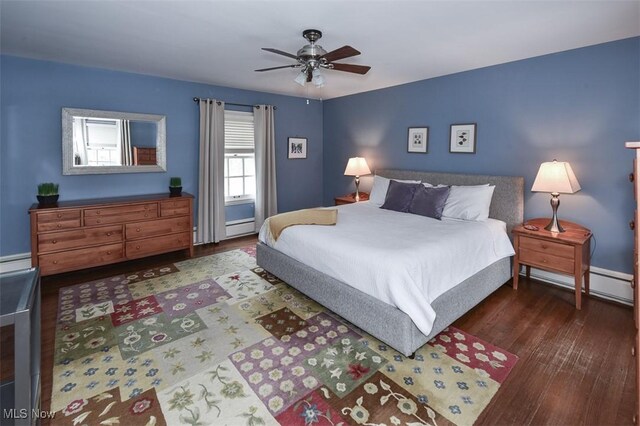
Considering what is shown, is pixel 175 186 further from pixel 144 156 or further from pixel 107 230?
pixel 107 230

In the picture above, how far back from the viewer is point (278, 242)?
342cm

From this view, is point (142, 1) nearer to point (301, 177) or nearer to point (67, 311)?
point (67, 311)

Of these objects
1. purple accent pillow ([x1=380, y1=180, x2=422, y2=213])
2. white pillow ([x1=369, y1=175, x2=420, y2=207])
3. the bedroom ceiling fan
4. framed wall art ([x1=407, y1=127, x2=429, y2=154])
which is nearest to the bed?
purple accent pillow ([x1=380, y1=180, x2=422, y2=213])

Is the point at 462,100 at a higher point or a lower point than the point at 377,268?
higher

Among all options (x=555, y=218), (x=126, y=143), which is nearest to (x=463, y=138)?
(x=555, y=218)

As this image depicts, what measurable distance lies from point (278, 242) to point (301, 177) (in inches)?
117

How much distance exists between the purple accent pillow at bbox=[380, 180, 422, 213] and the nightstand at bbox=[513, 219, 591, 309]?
1189mm

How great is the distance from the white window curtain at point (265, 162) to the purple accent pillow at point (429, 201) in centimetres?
259

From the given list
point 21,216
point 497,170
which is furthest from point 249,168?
point 497,170

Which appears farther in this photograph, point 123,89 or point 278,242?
point 123,89

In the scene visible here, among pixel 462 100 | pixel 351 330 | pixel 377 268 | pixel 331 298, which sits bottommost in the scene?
pixel 351 330

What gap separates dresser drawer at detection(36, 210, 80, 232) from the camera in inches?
134

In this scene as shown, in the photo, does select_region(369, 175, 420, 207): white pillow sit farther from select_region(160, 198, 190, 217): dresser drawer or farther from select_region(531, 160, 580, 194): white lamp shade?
select_region(160, 198, 190, 217): dresser drawer

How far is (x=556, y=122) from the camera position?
11.1 ft
